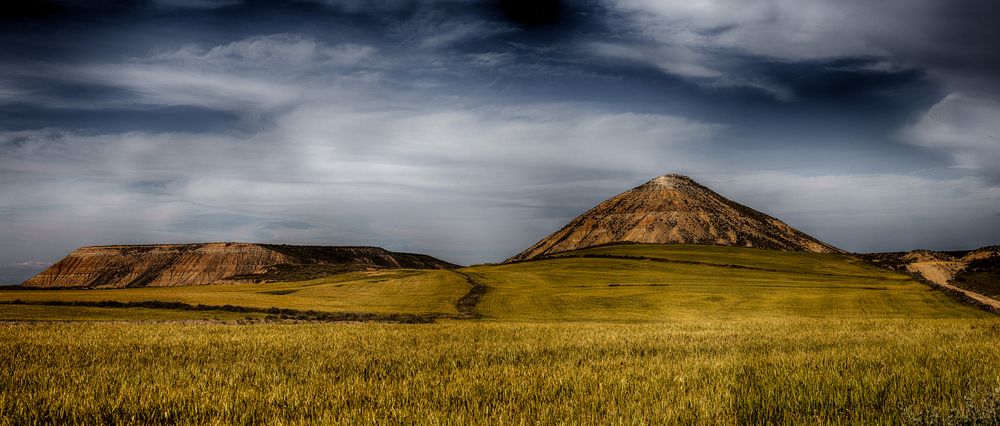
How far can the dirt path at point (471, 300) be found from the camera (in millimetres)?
44312

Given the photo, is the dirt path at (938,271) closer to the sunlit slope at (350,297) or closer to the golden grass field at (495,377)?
the sunlit slope at (350,297)

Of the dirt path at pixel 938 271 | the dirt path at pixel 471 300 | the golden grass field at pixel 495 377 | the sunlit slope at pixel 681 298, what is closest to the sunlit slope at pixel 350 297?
the dirt path at pixel 471 300

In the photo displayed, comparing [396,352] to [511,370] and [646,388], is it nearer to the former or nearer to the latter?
[511,370]

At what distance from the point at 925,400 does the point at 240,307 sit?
44763mm

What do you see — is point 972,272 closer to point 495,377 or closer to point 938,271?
point 938,271

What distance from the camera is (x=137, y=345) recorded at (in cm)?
1725

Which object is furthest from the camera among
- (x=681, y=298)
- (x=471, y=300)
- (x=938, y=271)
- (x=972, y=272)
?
(x=938, y=271)

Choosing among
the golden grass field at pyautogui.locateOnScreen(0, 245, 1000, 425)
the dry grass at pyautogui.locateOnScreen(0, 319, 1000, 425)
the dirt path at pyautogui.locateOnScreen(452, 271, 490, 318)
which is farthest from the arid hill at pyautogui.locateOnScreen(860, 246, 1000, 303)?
the dry grass at pyautogui.locateOnScreen(0, 319, 1000, 425)

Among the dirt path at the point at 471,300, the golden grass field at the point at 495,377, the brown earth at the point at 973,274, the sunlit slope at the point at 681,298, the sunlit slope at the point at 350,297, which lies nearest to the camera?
the golden grass field at the point at 495,377

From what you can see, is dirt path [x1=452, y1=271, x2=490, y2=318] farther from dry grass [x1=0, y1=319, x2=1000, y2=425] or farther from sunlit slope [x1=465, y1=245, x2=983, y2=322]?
dry grass [x1=0, y1=319, x2=1000, y2=425]

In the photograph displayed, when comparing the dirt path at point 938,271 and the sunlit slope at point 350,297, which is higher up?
the dirt path at point 938,271

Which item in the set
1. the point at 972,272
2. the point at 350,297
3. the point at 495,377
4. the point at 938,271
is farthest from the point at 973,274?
the point at 495,377

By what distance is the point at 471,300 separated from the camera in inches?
2183

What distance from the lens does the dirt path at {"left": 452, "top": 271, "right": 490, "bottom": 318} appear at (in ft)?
145
